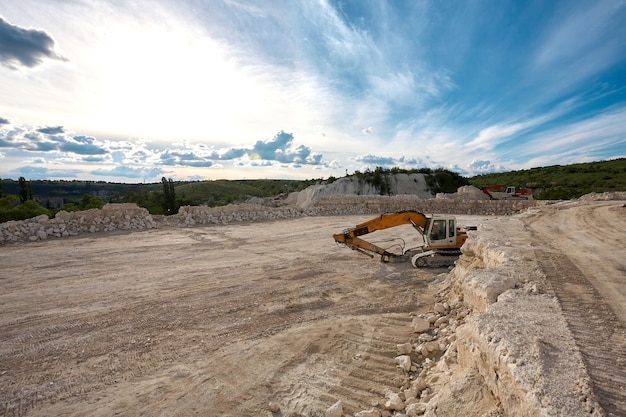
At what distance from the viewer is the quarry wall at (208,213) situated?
50.3 ft

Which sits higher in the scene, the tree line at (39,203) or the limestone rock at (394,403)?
the tree line at (39,203)

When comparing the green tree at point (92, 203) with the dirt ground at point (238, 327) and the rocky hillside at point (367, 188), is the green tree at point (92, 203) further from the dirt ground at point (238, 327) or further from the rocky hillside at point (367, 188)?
the rocky hillside at point (367, 188)

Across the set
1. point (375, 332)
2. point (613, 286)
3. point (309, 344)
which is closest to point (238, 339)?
point (309, 344)

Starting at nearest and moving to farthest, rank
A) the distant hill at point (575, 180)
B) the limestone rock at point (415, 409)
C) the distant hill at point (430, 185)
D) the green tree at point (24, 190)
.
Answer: the limestone rock at point (415, 409) < the green tree at point (24, 190) < the distant hill at point (430, 185) < the distant hill at point (575, 180)

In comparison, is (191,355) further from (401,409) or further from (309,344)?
(401,409)

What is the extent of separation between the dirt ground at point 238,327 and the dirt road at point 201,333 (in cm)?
2

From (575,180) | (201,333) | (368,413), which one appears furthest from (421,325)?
(575,180)

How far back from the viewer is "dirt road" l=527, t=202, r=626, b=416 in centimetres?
266

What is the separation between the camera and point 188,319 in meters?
6.44

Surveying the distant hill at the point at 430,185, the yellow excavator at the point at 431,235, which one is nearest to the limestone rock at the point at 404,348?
the yellow excavator at the point at 431,235

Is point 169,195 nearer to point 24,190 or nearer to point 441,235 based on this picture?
point 24,190

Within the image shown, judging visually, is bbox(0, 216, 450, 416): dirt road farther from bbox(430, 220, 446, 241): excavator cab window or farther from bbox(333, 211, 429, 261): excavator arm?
bbox(430, 220, 446, 241): excavator cab window

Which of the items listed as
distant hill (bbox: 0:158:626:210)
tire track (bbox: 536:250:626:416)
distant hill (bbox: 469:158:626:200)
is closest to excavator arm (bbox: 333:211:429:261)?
tire track (bbox: 536:250:626:416)

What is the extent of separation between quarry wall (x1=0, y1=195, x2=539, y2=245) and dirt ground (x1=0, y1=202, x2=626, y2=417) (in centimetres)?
497
